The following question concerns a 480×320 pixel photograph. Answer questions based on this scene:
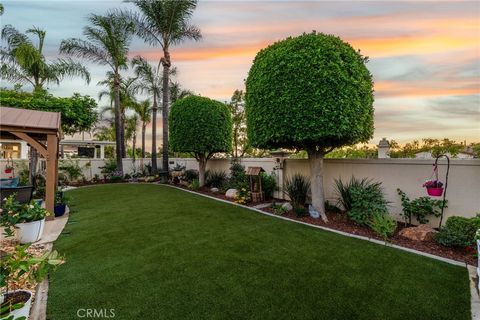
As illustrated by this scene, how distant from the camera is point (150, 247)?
4406mm

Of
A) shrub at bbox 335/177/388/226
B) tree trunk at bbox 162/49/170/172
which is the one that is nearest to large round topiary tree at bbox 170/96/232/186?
tree trunk at bbox 162/49/170/172

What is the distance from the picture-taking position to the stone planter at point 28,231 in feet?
15.6

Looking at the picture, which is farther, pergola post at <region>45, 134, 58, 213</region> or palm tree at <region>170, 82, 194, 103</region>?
palm tree at <region>170, 82, 194, 103</region>

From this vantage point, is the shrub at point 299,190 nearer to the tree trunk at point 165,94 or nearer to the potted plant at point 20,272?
the potted plant at point 20,272

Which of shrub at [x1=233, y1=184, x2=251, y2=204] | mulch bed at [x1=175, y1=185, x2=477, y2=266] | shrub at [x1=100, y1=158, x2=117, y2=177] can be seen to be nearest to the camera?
mulch bed at [x1=175, y1=185, x2=477, y2=266]

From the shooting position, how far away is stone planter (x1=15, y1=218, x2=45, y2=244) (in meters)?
4.76

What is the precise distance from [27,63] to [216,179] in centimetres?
1011

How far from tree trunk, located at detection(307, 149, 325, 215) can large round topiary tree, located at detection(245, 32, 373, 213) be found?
0.13 ft

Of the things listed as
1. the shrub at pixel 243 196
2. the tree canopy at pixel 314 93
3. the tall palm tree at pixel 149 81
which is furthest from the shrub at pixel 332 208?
the tall palm tree at pixel 149 81

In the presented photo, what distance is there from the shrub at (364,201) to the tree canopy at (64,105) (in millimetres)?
12288

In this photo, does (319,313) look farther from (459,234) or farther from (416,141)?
(416,141)

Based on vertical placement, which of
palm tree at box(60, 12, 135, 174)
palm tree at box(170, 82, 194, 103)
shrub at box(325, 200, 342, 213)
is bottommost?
shrub at box(325, 200, 342, 213)

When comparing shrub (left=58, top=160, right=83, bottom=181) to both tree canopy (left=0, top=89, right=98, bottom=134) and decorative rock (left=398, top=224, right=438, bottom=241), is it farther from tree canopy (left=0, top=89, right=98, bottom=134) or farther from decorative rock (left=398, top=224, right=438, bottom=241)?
decorative rock (left=398, top=224, right=438, bottom=241)

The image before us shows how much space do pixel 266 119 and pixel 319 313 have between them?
14.1ft
